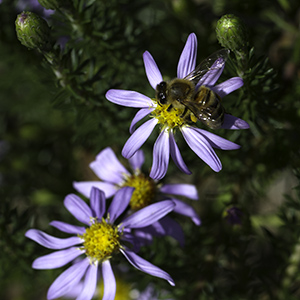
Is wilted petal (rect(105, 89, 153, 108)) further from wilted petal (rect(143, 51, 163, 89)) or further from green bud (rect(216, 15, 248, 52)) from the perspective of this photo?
green bud (rect(216, 15, 248, 52))

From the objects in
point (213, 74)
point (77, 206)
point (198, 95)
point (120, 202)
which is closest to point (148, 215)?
point (120, 202)

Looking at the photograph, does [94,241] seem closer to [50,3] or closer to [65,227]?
[65,227]

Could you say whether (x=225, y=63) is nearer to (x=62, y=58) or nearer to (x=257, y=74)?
(x=257, y=74)

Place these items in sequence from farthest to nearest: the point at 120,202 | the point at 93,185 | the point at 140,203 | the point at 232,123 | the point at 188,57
A: the point at 93,185 < the point at 140,203 < the point at 120,202 < the point at 188,57 < the point at 232,123

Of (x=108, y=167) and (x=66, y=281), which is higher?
(x=108, y=167)

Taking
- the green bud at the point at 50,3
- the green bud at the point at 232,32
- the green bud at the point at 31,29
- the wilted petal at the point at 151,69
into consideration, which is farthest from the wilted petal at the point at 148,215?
the green bud at the point at 50,3

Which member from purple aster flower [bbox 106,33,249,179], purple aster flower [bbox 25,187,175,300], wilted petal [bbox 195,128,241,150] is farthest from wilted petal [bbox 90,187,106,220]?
wilted petal [bbox 195,128,241,150]
